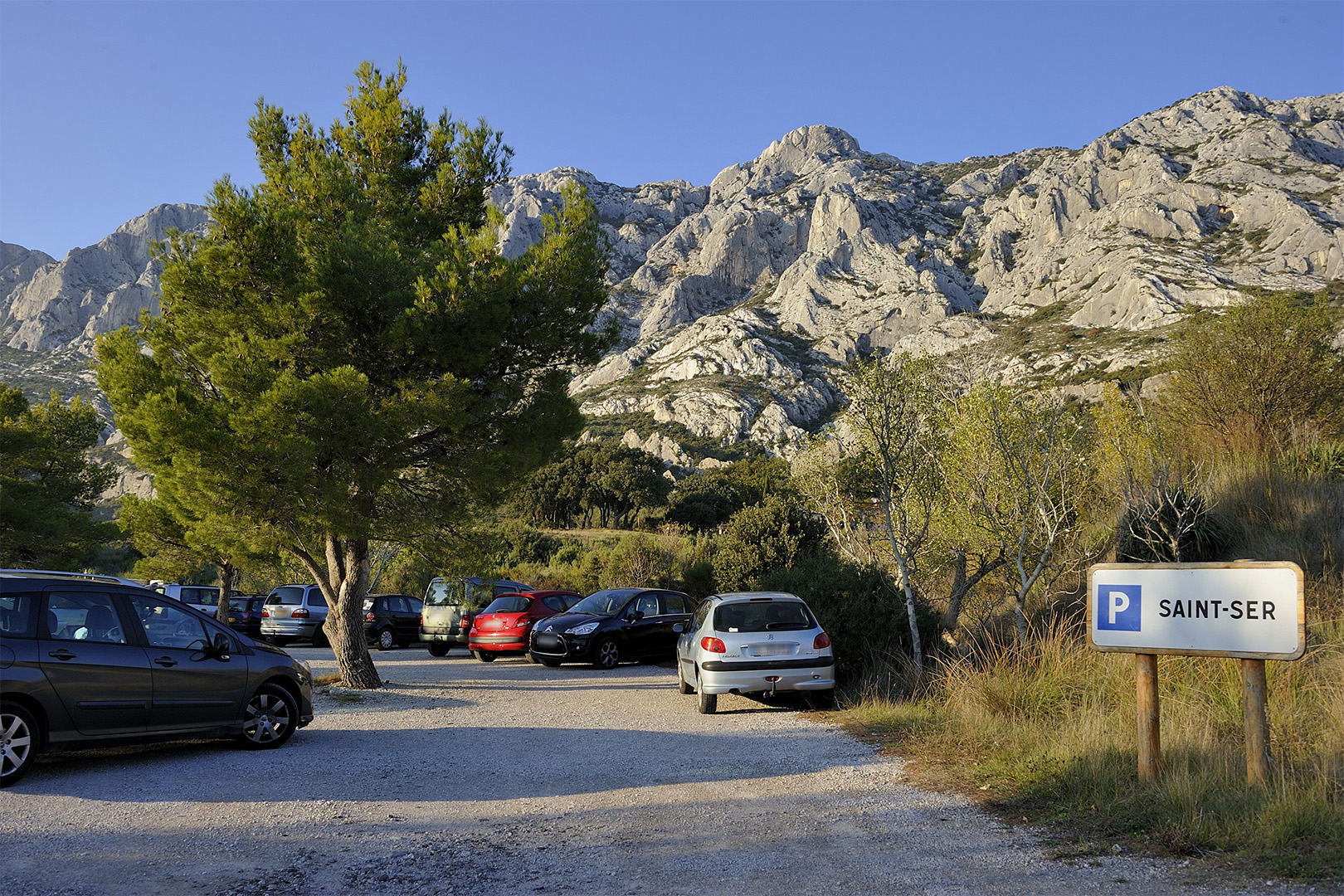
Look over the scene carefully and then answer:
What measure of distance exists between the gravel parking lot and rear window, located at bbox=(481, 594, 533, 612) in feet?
29.2

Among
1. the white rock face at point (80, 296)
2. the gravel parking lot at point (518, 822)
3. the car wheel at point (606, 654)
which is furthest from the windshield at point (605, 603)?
the white rock face at point (80, 296)

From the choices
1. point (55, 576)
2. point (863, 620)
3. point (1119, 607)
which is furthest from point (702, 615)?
point (55, 576)

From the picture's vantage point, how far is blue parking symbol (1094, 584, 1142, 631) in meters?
6.03

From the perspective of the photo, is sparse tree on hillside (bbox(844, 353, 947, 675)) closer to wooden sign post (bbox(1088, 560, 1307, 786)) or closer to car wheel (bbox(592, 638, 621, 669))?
wooden sign post (bbox(1088, 560, 1307, 786))

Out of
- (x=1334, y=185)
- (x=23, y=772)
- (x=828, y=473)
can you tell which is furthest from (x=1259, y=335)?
(x=1334, y=185)

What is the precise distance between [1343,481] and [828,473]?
761cm

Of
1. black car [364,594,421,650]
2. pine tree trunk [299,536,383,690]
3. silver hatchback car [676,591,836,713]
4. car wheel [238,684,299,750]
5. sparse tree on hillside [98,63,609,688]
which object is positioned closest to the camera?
car wheel [238,684,299,750]

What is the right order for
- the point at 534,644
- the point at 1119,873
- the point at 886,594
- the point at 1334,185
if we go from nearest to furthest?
the point at 1119,873
the point at 886,594
the point at 534,644
the point at 1334,185

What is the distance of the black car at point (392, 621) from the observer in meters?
22.7

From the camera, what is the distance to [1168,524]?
37.6 feet

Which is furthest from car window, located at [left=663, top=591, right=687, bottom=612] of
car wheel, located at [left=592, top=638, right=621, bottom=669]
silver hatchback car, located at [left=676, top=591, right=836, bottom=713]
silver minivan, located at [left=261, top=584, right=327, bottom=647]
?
silver minivan, located at [left=261, top=584, right=327, bottom=647]

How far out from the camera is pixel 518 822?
6.07 m

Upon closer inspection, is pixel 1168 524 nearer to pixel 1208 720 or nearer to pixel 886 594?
pixel 886 594

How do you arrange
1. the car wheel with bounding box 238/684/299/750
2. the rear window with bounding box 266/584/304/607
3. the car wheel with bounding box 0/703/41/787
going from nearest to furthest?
1. the car wheel with bounding box 0/703/41/787
2. the car wheel with bounding box 238/684/299/750
3. the rear window with bounding box 266/584/304/607
